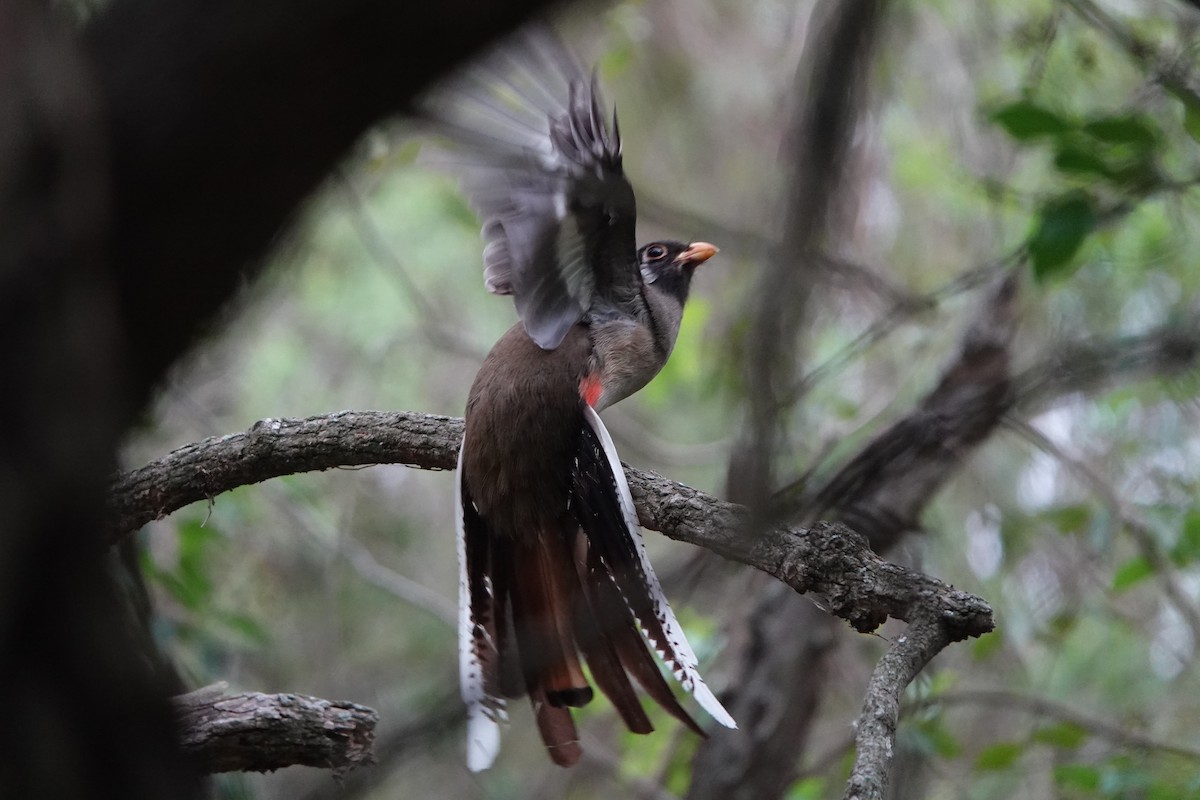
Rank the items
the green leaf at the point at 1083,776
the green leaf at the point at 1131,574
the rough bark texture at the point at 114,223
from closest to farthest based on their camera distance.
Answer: the rough bark texture at the point at 114,223 → the green leaf at the point at 1083,776 → the green leaf at the point at 1131,574

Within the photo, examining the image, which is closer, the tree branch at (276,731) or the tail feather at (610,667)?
the tree branch at (276,731)

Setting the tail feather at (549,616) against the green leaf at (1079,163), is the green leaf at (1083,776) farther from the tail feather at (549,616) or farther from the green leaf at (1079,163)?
the green leaf at (1079,163)

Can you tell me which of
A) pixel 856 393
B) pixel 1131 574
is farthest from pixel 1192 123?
pixel 856 393

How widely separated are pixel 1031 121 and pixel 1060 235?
23 centimetres

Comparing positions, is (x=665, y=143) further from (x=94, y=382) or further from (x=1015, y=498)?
(x=94, y=382)

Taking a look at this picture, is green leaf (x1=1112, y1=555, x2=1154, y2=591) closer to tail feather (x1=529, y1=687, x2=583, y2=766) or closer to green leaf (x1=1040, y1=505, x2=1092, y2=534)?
green leaf (x1=1040, y1=505, x2=1092, y2=534)

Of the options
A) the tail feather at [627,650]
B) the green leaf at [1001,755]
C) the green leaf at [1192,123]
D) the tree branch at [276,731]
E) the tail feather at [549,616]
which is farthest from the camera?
the green leaf at [1001,755]

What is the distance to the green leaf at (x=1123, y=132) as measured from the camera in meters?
1.97

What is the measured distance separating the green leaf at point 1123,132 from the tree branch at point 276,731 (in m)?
1.97

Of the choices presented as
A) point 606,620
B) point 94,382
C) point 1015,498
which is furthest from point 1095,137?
point 1015,498

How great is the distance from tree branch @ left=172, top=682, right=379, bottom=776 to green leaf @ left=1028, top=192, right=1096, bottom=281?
5.82 feet

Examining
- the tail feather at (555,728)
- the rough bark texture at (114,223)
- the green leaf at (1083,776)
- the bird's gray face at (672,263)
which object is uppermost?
the bird's gray face at (672,263)

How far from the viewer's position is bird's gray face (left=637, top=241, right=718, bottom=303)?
3953mm

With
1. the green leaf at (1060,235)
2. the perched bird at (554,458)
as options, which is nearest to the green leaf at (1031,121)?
the green leaf at (1060,235)
